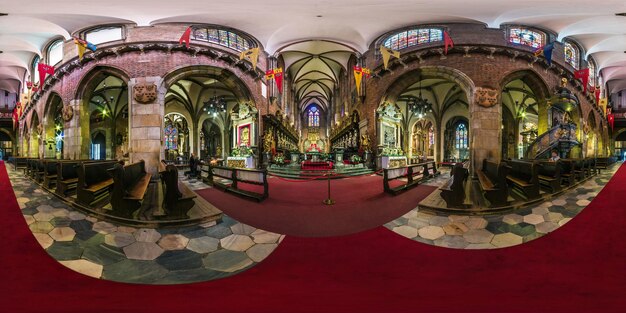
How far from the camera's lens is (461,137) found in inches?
899

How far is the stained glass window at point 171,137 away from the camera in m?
22.0

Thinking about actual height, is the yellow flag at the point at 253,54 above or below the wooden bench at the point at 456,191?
above

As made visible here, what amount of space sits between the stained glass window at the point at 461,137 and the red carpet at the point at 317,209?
1939 cm

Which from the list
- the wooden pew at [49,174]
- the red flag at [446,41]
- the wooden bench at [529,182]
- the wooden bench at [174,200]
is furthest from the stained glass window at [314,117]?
the wooden bench at [174,200]

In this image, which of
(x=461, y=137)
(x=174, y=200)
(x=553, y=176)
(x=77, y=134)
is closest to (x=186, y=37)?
(x=77, y=134)

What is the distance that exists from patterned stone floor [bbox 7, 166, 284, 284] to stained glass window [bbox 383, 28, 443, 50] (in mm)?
11410

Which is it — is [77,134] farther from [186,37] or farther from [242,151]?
[242,151]

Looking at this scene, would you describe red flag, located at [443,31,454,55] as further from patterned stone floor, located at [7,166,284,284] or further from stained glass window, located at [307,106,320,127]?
stained glass window, located at [307,106,320,127]

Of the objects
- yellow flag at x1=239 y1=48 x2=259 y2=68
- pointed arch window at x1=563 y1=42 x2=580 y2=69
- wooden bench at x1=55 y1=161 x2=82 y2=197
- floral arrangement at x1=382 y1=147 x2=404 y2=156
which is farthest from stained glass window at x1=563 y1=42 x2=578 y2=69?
wooden bench at x1=55 y1=161 x2=82 y2=197

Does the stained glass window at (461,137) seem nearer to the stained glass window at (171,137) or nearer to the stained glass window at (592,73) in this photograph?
the stained glass window at (592,73)

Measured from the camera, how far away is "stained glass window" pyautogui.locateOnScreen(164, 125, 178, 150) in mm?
22016

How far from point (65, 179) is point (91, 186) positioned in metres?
1.97

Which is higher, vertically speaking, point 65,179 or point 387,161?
point 387,161

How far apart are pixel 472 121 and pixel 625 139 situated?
101 feet
